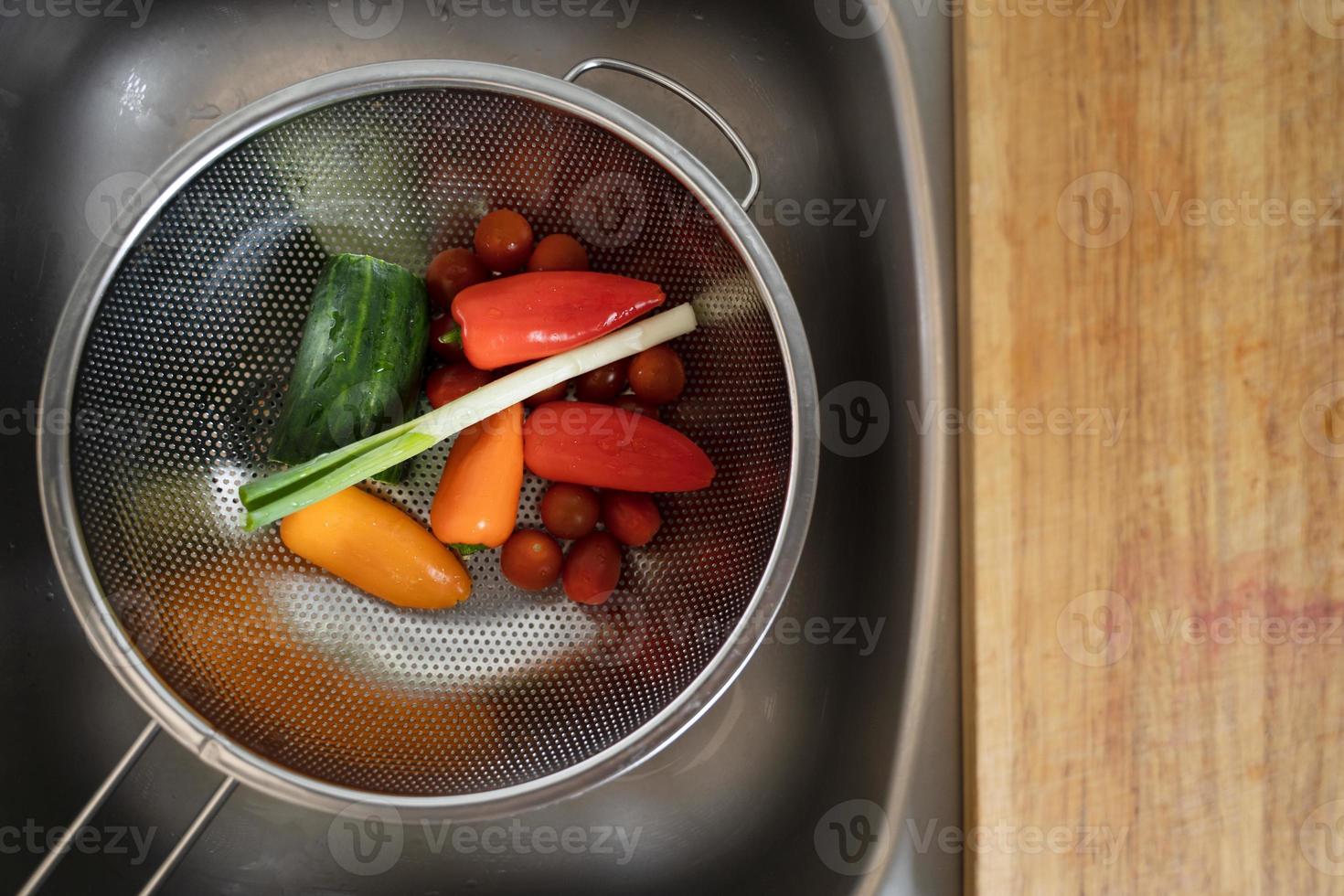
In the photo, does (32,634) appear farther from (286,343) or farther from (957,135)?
(957,135)

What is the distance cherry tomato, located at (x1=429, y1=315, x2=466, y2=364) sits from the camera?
2.03 feet

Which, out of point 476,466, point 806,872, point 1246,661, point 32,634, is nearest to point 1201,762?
point 1246,661

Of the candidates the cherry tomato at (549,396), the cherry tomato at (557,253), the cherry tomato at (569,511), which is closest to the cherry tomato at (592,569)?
the cherry tomato at (569,511)

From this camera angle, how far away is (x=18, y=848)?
2.05ft

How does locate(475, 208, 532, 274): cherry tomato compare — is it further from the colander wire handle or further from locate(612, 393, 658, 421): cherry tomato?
the colander wire handle

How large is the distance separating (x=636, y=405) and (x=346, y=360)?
0.22 metres

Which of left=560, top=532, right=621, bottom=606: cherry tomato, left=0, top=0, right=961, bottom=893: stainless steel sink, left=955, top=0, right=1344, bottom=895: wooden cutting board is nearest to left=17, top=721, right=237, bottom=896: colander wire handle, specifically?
left=0, top=0, right=961, bottom=893: stainless steel sink

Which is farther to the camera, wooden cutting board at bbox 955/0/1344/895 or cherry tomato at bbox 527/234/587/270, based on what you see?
cherry tomato at bbox 527/234/587/270

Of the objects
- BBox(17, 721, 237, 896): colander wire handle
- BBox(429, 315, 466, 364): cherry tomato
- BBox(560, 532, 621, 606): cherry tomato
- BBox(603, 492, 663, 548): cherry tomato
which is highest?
BBox(429, 315, 466, 364): cherry tomato

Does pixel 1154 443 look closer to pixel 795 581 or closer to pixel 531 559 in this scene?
pixel 795 581

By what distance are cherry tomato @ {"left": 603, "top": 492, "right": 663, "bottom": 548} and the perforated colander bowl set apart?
30 mm

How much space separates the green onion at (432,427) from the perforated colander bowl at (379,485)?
1.8 inches

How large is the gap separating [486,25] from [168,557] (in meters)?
0.51

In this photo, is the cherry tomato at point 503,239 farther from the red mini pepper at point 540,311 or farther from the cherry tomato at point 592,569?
the cherry tomato at point 592,569
